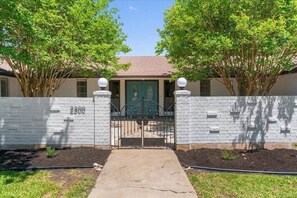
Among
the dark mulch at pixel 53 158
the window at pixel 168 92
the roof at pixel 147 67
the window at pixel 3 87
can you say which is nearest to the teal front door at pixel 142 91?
the window at pixel 168 92

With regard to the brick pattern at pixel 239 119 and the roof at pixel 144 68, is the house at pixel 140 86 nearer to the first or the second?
the roof at pixel 144 68

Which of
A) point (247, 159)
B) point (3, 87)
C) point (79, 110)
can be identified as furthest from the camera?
point (3, 87)

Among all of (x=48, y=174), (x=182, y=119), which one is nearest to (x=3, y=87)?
(x=48, y=174)

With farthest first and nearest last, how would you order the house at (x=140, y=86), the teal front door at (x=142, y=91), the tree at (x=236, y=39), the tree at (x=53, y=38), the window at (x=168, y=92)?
the teal front door at (x=142, y=91), the window at (x=168, y=92), the house at (x=140, y=86), the tree at (x=236, y=39), the tree at (x=53, y=38)

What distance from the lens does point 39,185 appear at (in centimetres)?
539

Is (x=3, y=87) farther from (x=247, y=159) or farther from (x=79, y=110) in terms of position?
(x=247, y=159)

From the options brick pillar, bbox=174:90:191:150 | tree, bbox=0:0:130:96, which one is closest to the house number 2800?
tree, bbox=0:0:130:96

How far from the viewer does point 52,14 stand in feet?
29.6

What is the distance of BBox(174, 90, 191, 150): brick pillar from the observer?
26.0 ft

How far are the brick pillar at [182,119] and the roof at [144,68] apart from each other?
884 cm

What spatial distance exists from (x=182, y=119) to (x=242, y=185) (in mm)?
2919

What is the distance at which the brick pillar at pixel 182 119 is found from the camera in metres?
7.91

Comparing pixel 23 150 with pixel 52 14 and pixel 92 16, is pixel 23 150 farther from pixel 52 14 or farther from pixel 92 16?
pixel 92 16

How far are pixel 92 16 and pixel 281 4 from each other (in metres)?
7.05
